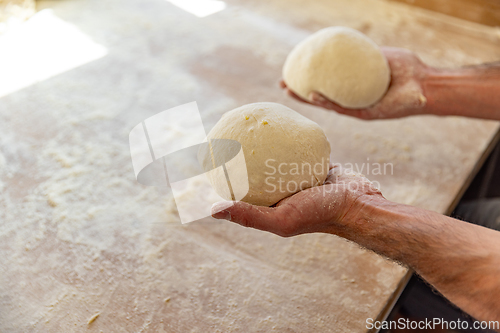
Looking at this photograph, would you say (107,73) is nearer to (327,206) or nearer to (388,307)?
(327,206)

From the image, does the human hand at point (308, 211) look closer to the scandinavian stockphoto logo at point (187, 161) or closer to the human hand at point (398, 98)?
the scandinavian stockphoto logo at point (187, 161)

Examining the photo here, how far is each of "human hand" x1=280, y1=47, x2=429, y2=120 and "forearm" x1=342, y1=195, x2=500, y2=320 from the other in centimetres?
73

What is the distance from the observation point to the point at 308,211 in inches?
44.7

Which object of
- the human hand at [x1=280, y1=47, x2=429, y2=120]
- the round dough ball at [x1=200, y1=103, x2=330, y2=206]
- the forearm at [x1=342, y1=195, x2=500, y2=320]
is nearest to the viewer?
the forearm at [x1=342, y1=195, x2=500, y2=320]

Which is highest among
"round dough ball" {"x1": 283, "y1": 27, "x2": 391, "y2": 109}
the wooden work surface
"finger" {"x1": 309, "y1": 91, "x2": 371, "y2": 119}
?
"round dough ball" {"x1": 283, "y1": 27, "x2": 391, "y2": 109}

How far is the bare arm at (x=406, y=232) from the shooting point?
3.47ft

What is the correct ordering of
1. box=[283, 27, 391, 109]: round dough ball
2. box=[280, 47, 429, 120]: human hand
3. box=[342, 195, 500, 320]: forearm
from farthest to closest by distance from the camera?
box=[280, 47, 429, 120]: human hand
box=[283, 27, 391, 109]: round dough ball
box=[342, 195, 500, 320]: forearm

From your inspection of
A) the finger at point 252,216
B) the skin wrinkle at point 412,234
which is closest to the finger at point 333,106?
the skin wrinkle at point 412,234

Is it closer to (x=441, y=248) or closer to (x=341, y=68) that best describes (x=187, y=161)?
(x=341, y=68)

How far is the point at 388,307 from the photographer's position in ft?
4.42

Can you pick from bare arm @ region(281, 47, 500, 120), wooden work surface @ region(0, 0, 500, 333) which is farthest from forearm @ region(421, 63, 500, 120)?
wooden work surface @ region(0, 0, 500, 333)

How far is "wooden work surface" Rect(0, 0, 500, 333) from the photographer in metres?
1.25

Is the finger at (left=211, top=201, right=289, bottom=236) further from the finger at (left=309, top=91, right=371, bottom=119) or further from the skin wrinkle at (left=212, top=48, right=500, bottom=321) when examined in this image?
the finger at (left=309, top=91, right=371, bottom=119)

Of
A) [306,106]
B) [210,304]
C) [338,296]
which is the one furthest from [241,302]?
[306,106]
